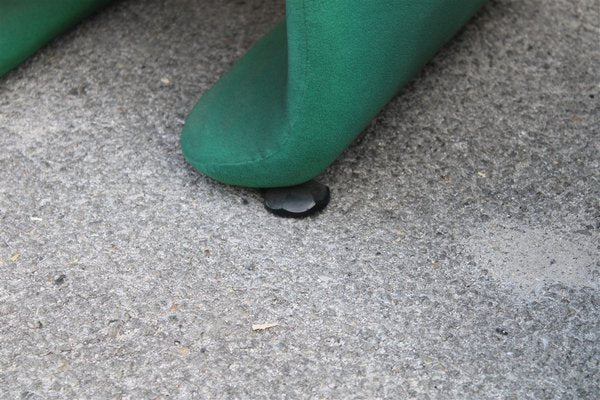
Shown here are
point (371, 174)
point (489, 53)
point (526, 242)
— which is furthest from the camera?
point (489, 53)

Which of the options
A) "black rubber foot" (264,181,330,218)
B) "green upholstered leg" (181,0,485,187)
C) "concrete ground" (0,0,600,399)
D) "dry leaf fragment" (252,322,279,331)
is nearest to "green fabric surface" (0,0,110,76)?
"concrete ground" (0,0,600,399)

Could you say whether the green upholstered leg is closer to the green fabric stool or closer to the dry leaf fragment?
the green fabric stool

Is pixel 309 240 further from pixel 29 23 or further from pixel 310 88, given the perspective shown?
pixel 29 23

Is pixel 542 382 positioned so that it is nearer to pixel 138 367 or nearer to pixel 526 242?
pixel 526 242

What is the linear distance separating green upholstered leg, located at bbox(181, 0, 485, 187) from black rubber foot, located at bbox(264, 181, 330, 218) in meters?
0.04

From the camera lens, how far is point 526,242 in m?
1.67

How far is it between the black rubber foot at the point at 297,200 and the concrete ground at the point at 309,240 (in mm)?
22

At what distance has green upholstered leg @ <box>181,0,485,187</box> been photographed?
153 centimetres

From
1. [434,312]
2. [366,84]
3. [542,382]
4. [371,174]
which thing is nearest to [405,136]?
[371,174]

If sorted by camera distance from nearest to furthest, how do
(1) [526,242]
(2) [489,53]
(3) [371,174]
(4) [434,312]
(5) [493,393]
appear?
1. (5) [493,393]
2. (4) [434,312]
3. (1) [526,242]
4. (3) [371,174]
5. (2) [489,53]

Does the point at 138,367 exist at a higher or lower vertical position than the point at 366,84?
lower

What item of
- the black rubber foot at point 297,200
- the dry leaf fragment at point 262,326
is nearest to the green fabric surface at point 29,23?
the black rubber foot at point 297,200

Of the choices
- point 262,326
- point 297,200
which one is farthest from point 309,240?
point 262,326

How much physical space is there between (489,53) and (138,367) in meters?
1.12
